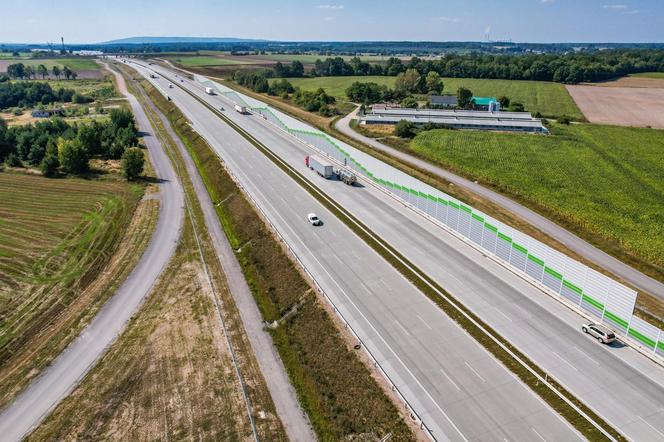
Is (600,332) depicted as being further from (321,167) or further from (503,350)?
(321,167)

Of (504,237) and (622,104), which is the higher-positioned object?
(622,104)

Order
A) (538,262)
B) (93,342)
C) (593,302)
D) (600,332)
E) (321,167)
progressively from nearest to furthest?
1. (600,332)
2. (593,302)
3. (93,342)
4. (538,262)
5. (321,167)

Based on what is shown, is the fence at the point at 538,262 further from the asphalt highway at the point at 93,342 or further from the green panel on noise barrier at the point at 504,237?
the asphalt highway at the point at 93,342

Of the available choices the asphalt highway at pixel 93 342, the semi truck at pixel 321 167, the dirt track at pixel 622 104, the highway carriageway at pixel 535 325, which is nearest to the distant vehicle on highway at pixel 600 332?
the highway carriageway at pixel 535 325

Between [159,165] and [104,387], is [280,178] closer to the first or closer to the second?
[159,165]

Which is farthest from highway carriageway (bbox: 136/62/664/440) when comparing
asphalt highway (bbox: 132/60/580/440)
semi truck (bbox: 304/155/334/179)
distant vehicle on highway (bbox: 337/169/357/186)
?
semi truck (bbox: 304/155/334/179)

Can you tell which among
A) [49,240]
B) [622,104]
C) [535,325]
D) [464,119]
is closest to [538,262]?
[535,325]
